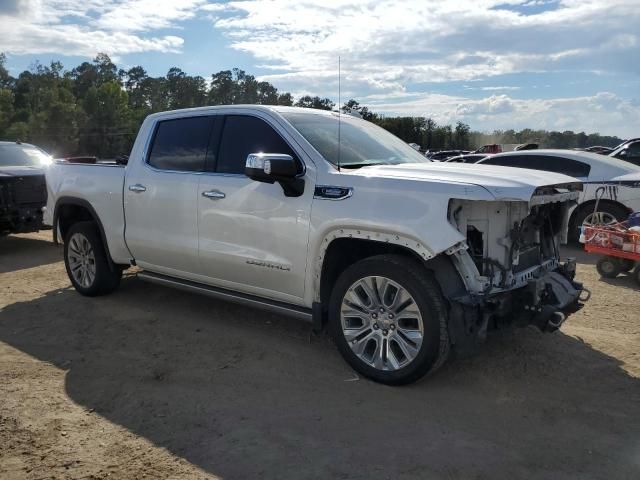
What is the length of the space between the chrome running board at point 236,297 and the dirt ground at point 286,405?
15.3 inches

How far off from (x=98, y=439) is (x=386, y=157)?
3093 mm

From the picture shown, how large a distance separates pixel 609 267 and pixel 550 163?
2.99 meters

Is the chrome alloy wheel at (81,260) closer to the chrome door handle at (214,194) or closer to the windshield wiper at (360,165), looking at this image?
the chrome door handle at (214,194)

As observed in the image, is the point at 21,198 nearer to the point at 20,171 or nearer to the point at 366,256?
the point at 20,171

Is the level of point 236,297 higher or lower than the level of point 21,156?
lower

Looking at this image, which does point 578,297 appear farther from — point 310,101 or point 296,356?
point 310,101

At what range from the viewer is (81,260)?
654cm

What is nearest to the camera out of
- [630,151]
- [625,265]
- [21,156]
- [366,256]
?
[366,256]

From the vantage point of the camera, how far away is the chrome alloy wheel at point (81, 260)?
6.43 meters

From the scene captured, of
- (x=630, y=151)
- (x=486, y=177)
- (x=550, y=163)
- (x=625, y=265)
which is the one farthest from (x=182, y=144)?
(x=630, y=151)

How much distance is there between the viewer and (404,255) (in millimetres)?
4117

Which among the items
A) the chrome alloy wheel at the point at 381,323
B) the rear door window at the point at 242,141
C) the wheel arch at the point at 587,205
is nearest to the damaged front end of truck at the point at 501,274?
the chrome alloy wheel at the point at 381,323

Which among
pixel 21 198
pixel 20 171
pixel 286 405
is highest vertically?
pixel 20 171

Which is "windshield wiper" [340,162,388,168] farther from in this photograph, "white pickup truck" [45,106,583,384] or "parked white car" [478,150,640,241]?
"parked white car" [478,150,640,241]
